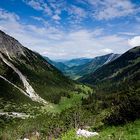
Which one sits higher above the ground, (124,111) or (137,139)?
(124,111)

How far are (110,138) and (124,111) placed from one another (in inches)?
465

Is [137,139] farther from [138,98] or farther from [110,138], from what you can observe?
[138,98]

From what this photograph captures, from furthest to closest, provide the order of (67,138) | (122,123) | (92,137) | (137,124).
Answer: (122,123) → (137,124) → (92,137) → (67,138)

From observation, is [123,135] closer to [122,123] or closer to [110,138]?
[110,138]

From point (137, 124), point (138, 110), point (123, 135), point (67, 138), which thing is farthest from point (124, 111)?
point (67, 138)

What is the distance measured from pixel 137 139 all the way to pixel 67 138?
6381 millimetres

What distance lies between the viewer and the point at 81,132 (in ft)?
101

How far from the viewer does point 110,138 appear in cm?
2859

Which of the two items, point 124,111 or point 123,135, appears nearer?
point 123,135

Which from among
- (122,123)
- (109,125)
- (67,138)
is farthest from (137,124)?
(67,138)

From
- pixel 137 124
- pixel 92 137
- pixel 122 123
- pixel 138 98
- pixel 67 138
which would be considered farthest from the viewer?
pixel 138 98

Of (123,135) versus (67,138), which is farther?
(123,135)

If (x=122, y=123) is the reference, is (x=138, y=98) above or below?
above

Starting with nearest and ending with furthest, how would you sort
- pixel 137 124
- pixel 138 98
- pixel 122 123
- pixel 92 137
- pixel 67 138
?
1. pixel 67 138
2. pixel 92 137
3. pixel 137 124
4. pixel 122 123
5. pixel 138 98
